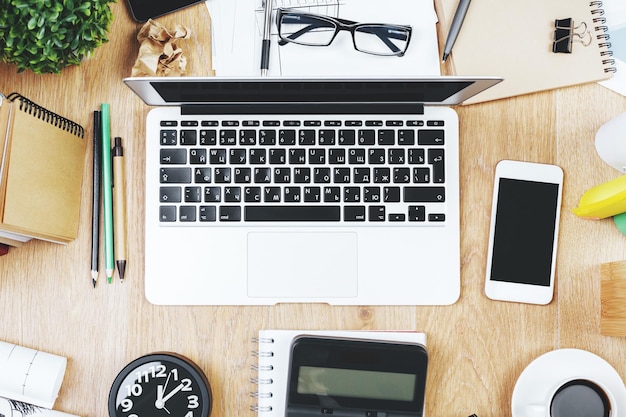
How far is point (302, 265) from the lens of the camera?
2.49 ft

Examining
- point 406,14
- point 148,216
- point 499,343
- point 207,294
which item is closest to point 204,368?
point 207,294

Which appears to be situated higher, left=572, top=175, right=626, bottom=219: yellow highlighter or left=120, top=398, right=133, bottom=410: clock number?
left=572, top=175, right=626, bottom=219: yellow highlighter

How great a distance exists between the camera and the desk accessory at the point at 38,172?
2.07 feet

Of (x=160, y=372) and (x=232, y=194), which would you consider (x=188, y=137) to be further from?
(x=160, y=372)

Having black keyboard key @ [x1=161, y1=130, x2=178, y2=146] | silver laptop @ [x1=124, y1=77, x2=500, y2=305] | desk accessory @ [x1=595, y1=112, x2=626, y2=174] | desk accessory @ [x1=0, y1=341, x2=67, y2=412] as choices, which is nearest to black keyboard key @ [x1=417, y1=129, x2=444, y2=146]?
silver laptop @ [x1=124, y1=77, x2=500, y2=305]

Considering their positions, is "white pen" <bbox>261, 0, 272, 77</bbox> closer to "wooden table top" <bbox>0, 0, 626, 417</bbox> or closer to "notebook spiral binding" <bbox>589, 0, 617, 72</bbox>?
"wooden table top" <bbox>0, 0, 626, 417</bbox>

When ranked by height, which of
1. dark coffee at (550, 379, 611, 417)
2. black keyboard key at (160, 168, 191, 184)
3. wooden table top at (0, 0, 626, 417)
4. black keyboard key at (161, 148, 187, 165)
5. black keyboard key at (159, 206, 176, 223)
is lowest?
dark coffee at (550, 379, 611, 417)

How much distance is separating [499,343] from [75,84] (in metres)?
0.71

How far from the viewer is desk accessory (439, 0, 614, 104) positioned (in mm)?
776

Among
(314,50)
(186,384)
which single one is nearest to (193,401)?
(186,384)

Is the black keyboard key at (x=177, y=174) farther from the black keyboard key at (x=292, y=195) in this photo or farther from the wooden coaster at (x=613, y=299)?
the wooden coaster at (x=613, y=299)

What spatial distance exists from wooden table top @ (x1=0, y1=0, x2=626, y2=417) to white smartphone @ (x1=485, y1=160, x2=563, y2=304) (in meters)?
0.02

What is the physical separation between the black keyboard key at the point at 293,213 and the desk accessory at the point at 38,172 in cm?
25

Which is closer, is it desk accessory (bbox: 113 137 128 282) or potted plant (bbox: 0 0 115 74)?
potted plant (bbox: 0 0 115 74)
